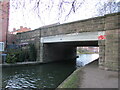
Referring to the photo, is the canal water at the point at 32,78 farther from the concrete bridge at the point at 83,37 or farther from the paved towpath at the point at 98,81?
the concrete bridge at the point at 83,37

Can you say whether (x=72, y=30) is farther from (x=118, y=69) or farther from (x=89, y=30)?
(x=118, y=69)

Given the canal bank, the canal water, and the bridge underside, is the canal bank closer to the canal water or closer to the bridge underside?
the canal water

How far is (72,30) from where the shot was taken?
1152 cm

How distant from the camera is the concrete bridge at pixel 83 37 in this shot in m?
7.38

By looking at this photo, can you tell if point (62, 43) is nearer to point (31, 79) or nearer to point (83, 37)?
point (83, 37)

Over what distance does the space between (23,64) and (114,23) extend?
10.0m

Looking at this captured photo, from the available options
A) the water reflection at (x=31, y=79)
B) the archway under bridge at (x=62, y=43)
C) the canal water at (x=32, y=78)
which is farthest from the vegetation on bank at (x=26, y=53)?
the water reflection at (x=31, y=79)

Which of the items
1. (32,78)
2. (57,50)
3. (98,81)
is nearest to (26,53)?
(57,50)

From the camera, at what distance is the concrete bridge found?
7383 millimetres

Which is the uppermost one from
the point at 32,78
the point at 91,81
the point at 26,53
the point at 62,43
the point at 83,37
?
the point at 83,37

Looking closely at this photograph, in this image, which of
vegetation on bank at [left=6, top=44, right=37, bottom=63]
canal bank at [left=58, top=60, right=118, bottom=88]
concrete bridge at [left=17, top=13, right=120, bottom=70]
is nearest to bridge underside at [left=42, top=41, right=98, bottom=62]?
concrete bridge at [left=17, top=13, right=120, bottom=70]

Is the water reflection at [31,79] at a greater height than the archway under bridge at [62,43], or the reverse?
the archway under bridge at [62,43]

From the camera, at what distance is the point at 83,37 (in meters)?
10.5

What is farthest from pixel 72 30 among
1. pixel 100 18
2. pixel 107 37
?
pixel 107 37
